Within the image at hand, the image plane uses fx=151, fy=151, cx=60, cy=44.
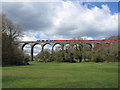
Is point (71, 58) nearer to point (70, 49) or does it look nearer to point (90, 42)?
point (70, 49)

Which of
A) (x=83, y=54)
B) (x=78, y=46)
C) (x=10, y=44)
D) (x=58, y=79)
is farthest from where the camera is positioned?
(x=78, y=46)

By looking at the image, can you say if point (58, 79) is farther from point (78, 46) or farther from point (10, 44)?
point (78, 46)

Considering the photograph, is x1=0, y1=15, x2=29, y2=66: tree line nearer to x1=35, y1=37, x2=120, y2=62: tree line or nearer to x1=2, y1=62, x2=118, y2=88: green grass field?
x1=35, y1=37, x2=120, y2=62: tree line

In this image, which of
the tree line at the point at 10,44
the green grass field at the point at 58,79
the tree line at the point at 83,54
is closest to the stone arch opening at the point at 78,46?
the tree line at the point at 83,54

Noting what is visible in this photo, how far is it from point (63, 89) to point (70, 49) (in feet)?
121

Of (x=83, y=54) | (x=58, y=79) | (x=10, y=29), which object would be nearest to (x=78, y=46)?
(x=83, y=54)

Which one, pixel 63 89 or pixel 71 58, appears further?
pixel 71 58

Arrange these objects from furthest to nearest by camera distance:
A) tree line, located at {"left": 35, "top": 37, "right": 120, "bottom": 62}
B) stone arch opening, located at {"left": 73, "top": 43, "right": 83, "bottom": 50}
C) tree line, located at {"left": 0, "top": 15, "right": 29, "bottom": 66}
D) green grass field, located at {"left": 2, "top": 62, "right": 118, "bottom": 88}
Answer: stone arch opening, located at {"left": 73, "top": 43, "right": 83, "bottom": 50}
tree line, located at {"left": 35, "top": 37, "right": 120, "bottom": 62}
tree line, located at {"left": 0, "top": 15, "right": 29, "bottom": 66}
green grass field, located at {"left": 2, "top": 62, "right": 118, "bottom": 88}

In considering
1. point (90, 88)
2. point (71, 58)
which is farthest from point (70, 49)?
point (90, 88)

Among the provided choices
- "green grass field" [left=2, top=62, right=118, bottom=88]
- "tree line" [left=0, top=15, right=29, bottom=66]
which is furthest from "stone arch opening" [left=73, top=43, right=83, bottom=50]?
"green grass field" [left=2, top=62, right=118, bottom=88]

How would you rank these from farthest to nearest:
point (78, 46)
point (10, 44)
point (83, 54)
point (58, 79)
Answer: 1. point (78, 46)
2. point (83, 54)
3. point (10, 44)
4. point (58, 79)

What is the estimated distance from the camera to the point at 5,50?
25.1 meters

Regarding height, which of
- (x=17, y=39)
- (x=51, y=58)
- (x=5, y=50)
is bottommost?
(x=51, y=58)

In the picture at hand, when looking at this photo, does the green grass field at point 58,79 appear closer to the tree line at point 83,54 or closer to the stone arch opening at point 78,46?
the tree line at point 83,54
